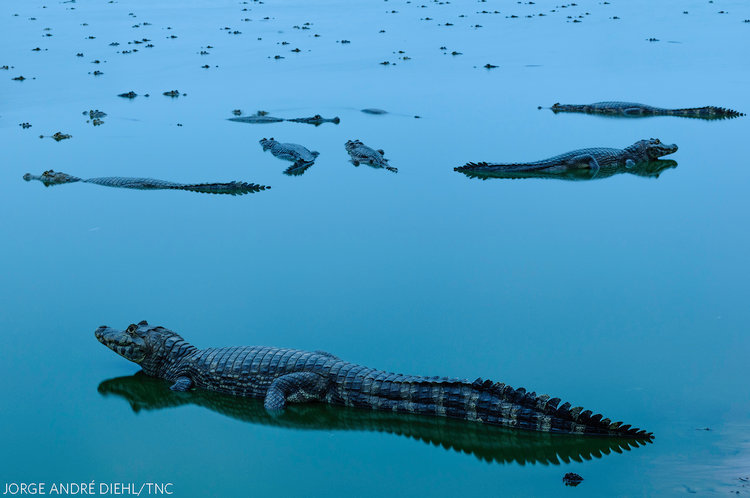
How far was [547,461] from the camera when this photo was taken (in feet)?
22.4

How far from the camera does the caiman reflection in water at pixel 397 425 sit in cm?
692

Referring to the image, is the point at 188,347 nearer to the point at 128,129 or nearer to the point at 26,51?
the point at 128,129

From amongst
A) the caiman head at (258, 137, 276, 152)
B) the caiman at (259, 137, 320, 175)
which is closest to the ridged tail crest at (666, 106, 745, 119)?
the caiman at (259, 137, 320, 175)

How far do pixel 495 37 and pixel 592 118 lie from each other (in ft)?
51.0

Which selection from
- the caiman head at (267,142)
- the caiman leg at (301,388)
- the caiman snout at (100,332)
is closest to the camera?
the caiman leg at (301,388)

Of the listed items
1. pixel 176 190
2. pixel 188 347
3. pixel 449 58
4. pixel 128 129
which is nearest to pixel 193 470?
pixel 188 347

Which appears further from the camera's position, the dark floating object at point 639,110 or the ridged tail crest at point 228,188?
the dark floating object at point 639,110

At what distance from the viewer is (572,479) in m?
6.53

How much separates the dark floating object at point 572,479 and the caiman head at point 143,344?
177 inches

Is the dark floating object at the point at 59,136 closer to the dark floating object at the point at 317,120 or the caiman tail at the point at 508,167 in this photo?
the dark floating object at the point at 317,120

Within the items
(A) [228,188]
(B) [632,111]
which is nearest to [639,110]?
(B) [632,111]

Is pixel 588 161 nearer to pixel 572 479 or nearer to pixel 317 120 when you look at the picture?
pixel 317 120

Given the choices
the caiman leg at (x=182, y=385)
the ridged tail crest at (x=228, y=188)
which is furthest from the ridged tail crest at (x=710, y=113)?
the caiman leg at (x=182, y=385)

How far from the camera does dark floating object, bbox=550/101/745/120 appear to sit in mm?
19719
